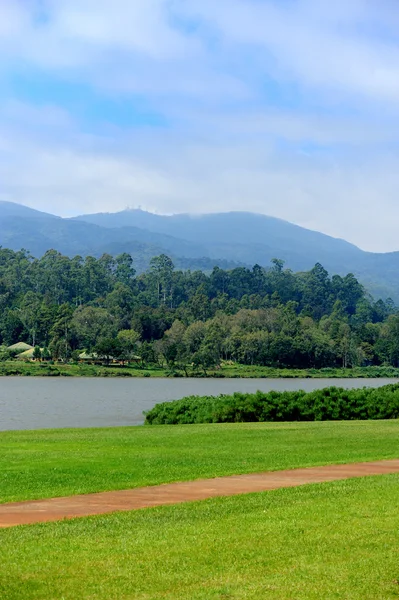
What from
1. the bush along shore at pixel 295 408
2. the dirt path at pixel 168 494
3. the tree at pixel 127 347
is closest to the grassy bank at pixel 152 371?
the tree at pixel 127 347

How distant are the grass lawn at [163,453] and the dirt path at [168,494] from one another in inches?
25.5

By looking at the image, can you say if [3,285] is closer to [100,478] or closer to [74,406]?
[74,406]

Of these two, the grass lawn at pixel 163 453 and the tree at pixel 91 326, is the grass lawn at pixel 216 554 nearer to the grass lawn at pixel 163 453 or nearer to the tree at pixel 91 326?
the grass lawn at pixel 163 453

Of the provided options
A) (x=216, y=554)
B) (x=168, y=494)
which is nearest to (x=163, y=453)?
(x=168, y=494)

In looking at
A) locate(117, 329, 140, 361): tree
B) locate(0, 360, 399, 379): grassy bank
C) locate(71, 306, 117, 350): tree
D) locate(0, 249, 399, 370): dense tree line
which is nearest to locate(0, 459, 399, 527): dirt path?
locate(0, 360, 399, 379): grassy bank

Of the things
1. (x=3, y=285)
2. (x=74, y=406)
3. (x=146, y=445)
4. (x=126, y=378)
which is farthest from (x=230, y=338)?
(x=146, y=445)

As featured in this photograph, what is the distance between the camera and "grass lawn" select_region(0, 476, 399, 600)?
809 centimetres

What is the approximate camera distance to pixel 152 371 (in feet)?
405

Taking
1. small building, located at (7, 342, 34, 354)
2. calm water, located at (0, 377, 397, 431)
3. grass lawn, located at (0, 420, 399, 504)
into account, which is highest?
small building, located at (7, 342, 34, 354)

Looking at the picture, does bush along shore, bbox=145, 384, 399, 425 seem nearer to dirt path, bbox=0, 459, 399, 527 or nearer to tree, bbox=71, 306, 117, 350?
dirt path, bbox=0, 459, 399, 527

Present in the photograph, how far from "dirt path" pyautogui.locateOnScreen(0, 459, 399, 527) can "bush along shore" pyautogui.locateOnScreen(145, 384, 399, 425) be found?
16.9m

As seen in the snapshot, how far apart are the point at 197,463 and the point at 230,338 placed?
117904mm

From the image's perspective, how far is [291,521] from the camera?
11.1 metres

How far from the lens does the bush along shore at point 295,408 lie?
3466 cm
